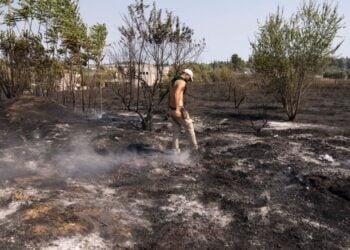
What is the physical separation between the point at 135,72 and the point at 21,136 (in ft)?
12.7

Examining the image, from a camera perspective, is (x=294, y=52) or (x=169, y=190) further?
(x=294, y=52)

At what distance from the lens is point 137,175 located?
679 cm

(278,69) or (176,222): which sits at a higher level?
(278,69)

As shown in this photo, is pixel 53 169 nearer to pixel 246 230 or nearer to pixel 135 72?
pixel 246 230

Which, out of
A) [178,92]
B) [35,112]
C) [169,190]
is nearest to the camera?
[169,190]

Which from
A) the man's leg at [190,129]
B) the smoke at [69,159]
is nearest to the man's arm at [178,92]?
the man's leg at [190,129]

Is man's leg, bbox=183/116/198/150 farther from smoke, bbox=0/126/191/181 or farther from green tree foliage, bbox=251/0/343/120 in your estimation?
green tree foliage, bbox=251/0/343/120

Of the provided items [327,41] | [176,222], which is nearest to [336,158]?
[176,222]

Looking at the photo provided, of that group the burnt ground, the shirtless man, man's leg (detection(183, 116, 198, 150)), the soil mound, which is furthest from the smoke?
the soil mound

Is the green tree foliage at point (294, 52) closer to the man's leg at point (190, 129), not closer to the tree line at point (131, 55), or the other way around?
the tree line at point (131, 55)

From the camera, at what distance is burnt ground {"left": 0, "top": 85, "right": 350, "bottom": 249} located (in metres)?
4.41

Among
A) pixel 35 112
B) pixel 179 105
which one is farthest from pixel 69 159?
pixel 35 112

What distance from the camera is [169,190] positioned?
235 inches

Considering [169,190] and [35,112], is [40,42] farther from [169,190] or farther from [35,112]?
[169,190]
